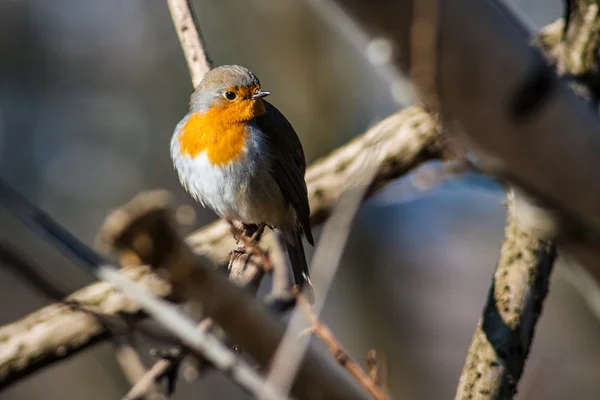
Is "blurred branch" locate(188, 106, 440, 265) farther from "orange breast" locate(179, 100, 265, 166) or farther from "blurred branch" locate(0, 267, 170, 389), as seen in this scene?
"blurred branch" locate(0, 267, 170, 389)

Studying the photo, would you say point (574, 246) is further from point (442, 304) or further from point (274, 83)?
point (442, 304)

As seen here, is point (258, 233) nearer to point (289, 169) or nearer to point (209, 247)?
point (209, 247)

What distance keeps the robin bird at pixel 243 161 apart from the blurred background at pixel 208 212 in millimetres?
2714

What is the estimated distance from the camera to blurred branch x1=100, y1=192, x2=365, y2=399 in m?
0.91

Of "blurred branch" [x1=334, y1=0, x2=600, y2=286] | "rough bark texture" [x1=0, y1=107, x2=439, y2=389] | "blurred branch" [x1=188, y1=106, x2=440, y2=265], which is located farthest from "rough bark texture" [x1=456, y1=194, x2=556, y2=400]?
"blurred branch" [x1=334, y1=0, x2=600, y2=286]

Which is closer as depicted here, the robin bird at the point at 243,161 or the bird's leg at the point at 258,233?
the bird's leg at the point at 258,233

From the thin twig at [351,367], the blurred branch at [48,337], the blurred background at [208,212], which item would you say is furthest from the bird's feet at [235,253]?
the blurred background at [208,212]

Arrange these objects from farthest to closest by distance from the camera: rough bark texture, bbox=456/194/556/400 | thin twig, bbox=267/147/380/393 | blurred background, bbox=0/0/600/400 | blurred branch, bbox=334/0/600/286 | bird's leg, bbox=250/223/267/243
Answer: blurred background, bbox=0/0/600/400, bird's leg, bbox=250/223/267/243, rough bark texture, bbox=456/194/556/400, thin twig, bbox=267/147/380/393, blurred branch, bbox=334/0/600/286

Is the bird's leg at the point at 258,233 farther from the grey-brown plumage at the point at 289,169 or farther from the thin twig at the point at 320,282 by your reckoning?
the thin twig at the point at 320,282

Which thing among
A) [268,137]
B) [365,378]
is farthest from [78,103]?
[365,378]

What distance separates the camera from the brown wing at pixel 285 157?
382 centimetres

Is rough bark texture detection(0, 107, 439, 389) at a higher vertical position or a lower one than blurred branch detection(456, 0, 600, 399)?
higher

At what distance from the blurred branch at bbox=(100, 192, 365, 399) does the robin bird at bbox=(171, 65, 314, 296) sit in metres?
2.59

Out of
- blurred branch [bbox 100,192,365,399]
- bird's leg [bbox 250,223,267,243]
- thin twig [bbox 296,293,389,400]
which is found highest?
blurred branch [bbox 100,192,365,399]
